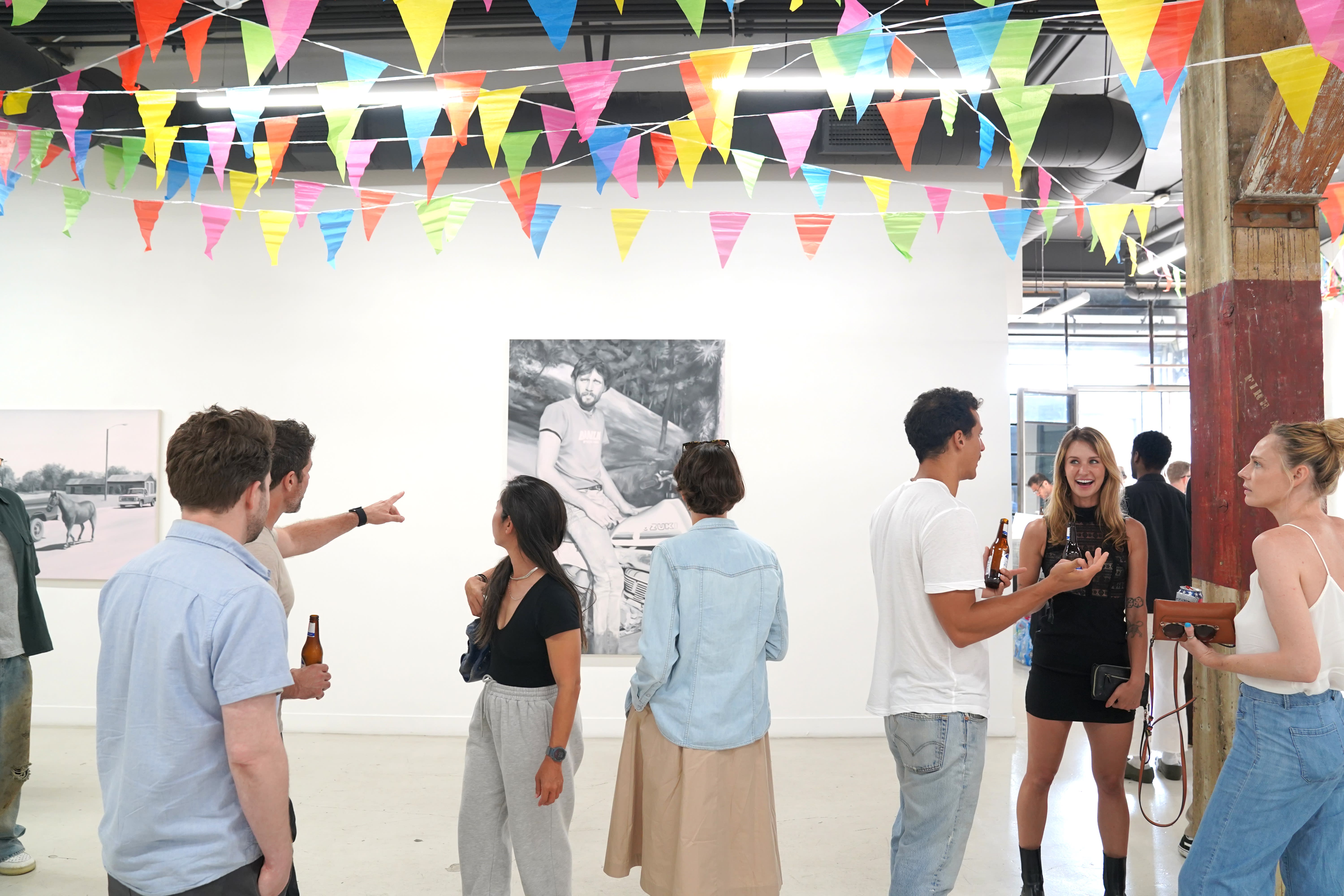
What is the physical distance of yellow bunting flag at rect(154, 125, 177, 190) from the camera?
3121 mm

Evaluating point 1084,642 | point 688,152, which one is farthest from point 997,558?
point 688,152

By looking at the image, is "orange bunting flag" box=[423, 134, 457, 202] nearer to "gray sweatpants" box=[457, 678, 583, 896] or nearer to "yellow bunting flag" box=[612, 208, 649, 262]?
"yellow bunting flag" box=[612, 208, 649, 262]

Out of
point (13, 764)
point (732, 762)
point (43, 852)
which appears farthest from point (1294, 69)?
point (43, 852)

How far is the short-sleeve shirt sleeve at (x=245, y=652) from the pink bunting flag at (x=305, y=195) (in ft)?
10.2

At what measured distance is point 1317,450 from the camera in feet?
6.49

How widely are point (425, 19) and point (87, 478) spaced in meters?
4.54

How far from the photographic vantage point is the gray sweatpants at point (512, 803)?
2.29 metres

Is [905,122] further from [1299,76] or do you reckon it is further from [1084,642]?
[1084,642]

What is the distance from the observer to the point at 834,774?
14.6 ft

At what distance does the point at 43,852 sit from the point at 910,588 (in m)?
3.55

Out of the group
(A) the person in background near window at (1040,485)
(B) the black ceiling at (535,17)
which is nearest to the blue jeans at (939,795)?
(B) the black ceiling at (535,17)

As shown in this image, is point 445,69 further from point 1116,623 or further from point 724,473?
point 1116,623

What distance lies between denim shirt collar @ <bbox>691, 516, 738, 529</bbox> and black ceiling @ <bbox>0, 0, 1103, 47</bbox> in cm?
321

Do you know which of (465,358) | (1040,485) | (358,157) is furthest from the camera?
(1040,485)
